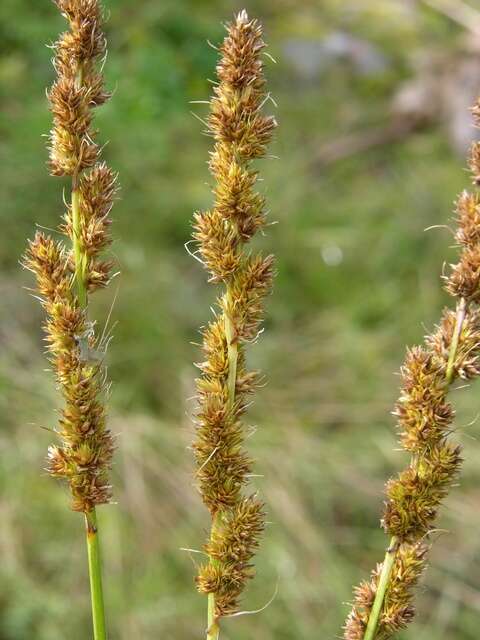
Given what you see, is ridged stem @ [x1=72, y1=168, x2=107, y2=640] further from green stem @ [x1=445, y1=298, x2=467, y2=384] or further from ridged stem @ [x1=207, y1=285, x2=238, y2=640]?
green stem @ [x1=445, y1=298, x2=467, y2=384]

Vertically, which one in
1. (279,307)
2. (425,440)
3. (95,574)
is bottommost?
(95,574)

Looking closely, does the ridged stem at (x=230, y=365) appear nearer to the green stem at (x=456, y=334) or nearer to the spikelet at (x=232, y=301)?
the spikelet at (x=232, y=301)

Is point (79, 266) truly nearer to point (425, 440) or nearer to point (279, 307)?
point (425, 440)

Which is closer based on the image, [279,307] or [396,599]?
[396,599]

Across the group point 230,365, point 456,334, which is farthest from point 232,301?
point 456,334

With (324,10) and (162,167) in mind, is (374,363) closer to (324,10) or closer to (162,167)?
(162,167)

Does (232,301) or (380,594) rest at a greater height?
(232,301)
